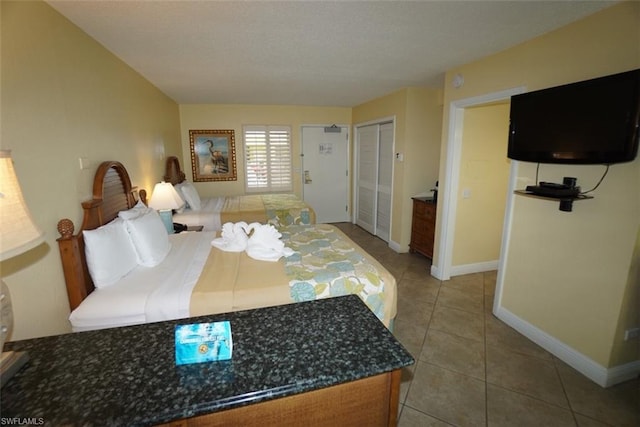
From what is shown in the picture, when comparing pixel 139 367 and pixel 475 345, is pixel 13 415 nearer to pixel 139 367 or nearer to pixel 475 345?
pixel 139 367

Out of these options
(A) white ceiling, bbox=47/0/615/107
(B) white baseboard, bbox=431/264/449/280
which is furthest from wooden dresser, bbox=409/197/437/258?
(A) white ceiling, bbox=47/0/615/107

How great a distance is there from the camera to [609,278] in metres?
1.92

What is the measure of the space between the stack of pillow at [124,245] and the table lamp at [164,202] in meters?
0.58

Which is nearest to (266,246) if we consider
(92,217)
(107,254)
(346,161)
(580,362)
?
(107,254)

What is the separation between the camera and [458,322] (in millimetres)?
2748

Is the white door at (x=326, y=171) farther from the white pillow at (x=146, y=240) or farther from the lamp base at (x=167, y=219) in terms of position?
the white pillow at (x=146, y=240)

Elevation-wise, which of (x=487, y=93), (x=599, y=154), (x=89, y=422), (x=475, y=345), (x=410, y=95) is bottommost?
(x=475, y=345)

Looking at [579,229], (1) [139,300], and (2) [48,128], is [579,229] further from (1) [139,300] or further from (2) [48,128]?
(2) [48,128]

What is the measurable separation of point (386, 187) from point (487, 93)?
2.31m

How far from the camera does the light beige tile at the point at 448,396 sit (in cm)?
179

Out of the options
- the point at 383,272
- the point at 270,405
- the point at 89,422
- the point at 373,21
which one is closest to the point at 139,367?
the point at 89,422

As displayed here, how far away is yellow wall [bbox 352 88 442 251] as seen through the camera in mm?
4172

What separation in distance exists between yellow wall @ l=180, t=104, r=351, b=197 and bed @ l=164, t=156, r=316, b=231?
974 mm

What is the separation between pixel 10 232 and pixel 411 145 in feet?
13.7
